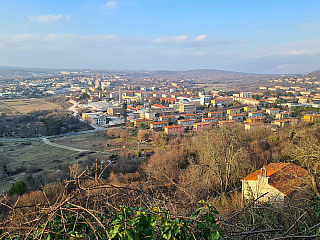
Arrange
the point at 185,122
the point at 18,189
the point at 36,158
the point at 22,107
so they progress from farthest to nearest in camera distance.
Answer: the point at 22,107
the point at 185,122
the point at 36,158
the point at 18,189

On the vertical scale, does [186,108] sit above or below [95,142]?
above

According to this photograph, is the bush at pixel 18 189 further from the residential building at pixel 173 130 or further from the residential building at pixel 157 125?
the residential building at pixel 157 125

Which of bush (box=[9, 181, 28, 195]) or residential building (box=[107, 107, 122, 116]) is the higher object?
bush (box=[9, 181, 28, 195])

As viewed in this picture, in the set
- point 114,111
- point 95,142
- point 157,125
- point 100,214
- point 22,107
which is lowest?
point 95,142

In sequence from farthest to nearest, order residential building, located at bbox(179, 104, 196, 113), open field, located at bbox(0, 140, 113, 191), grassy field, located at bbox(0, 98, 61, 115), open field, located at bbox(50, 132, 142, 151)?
residential building, located at bbox(179, 104, 196, 113) < grassy field, located at bbox(0, 98, 61, 115) < open field, located at bbox(50, 132, 142, 151) < open field, located at bbox(0, 140, 113, 191)

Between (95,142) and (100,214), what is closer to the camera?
(100,214)

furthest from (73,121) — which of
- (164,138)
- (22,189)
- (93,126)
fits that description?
(22,189)

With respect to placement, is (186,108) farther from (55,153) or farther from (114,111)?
(55,153)

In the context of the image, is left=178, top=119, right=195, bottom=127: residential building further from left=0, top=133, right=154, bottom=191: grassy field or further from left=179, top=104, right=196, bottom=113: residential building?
left=179, top=104, right=196, bottom=113: residential building

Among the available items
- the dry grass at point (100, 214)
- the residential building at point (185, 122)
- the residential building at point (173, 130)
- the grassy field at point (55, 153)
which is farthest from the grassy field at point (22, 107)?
the dry grass at point (100, 214)

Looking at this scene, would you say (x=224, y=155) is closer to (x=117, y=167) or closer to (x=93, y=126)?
(x=117, y=167)

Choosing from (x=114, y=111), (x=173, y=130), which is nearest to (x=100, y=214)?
(x=173, y=130)

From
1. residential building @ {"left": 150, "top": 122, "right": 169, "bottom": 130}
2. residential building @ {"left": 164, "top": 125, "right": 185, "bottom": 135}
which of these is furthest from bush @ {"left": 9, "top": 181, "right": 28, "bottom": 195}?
residential building @ {"left": 150, "top": 122, "right": 169, "bottom": 130}
